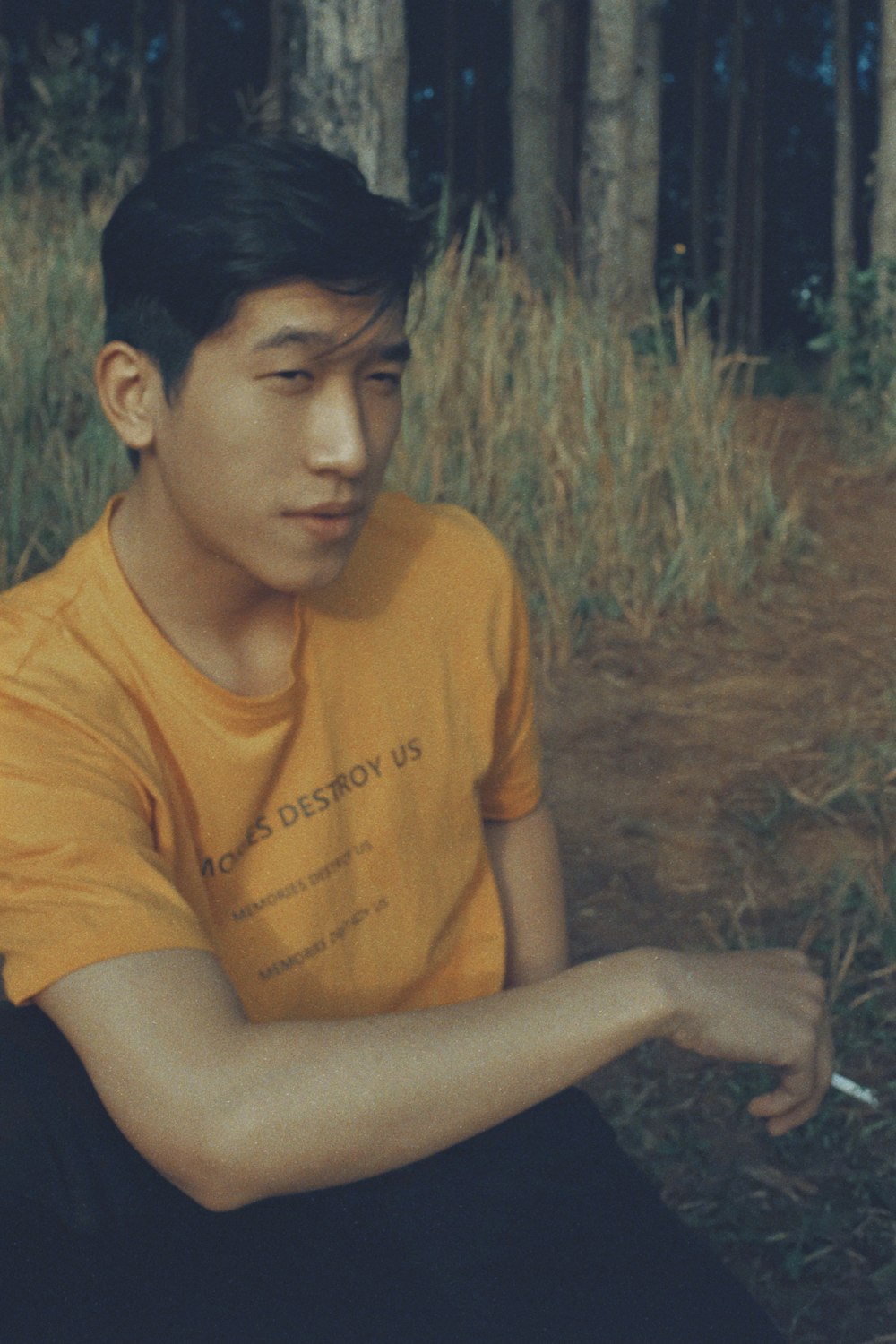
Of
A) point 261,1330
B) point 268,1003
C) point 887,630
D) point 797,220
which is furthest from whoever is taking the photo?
point 797,220

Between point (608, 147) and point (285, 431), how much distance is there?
7.32 metres

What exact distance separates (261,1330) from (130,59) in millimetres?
12019

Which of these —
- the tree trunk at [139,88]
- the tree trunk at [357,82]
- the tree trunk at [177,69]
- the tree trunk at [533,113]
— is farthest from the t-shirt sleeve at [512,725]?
the tree trunk at [177,69]

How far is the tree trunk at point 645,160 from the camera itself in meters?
8.67

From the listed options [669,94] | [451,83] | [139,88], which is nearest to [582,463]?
[139,88]

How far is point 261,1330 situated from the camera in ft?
4.97

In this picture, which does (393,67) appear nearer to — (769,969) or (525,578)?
(525,578)

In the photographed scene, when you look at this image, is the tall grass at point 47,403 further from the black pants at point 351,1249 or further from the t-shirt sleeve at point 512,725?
the black pants at point 351,1249

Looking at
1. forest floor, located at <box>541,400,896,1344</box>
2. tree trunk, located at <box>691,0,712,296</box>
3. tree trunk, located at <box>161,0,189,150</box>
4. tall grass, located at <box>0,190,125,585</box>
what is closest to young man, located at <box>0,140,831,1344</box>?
forest floor, located at <box>541,400,896,1344</box>

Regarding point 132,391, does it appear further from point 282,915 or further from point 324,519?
point 282,915

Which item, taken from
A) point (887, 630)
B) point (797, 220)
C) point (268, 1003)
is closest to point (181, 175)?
point (268, 1003)

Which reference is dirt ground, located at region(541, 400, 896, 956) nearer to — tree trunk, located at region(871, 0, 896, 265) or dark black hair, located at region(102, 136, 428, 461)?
dark black hair, located at region(102, 136, 428, 461)

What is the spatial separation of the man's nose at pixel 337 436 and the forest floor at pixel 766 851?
157 centimetres

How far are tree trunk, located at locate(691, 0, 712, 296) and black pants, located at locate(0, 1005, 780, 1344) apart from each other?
36.7 feet
